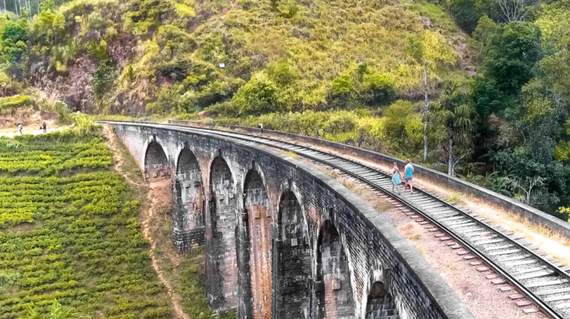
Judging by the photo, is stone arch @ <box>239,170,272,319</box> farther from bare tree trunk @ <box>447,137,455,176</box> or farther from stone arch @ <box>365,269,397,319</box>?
bare tree trunk @ <box>447,137,455,176</box>

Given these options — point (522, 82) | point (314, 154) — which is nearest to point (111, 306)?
point (314, 154)

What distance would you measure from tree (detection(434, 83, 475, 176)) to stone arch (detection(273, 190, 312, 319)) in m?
13.0

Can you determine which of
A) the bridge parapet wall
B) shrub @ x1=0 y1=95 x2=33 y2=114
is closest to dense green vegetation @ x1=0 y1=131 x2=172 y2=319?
shrub @ x1=0 y1=95 x2=33 y2=114

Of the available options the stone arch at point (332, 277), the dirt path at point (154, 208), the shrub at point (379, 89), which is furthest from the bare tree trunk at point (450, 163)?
the shrub at point (379, 89)

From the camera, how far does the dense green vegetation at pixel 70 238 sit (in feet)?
82.1

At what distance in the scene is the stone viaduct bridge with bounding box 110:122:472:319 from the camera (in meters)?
8.59

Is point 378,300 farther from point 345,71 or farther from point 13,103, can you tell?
point 13,103

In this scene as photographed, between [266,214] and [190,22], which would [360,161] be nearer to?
[266,214]

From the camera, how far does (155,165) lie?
37.3m

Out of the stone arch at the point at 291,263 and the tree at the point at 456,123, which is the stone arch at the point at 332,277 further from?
the tree at the point at 456,123

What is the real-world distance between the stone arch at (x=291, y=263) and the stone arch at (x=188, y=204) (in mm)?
13017

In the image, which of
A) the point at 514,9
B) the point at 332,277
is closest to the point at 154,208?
the point at 332,277

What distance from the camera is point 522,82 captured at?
2788cm

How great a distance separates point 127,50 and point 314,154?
4471 centimetres
